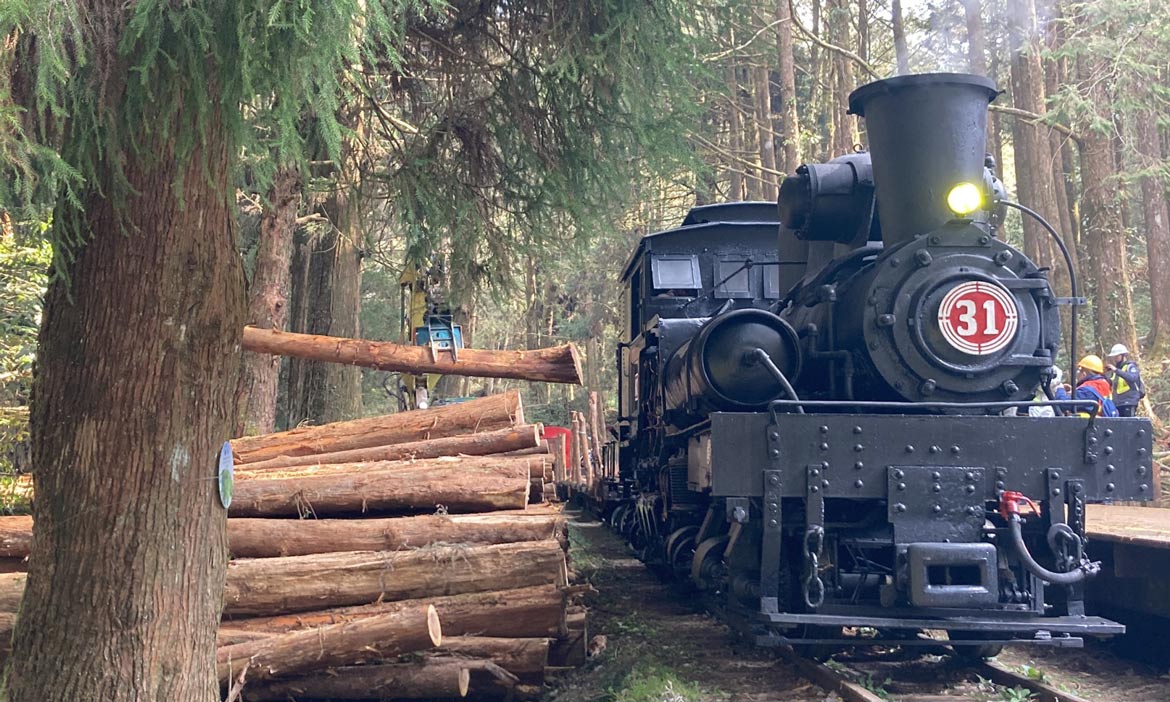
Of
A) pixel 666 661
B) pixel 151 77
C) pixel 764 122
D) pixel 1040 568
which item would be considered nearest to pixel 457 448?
pixel 666 661

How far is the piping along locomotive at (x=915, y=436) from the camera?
5758 mm

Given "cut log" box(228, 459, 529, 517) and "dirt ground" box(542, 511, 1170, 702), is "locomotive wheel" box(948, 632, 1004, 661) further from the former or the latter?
"cut log" box(228, 459, 529, 517)

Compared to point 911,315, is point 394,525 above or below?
below

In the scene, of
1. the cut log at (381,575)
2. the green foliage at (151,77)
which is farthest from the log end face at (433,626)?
the green foliage at (151,77)

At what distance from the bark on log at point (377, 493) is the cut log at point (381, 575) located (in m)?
0.44

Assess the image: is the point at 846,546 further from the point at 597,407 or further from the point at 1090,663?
the point at 597,407

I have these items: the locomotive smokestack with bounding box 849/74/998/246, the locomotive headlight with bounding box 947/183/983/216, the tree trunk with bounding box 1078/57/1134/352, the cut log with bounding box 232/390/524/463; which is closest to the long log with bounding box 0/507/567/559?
the cut log with bounding box 232/390/524/463

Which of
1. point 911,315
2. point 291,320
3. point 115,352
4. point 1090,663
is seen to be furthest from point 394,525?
point 291,320

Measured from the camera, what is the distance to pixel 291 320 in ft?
55.1

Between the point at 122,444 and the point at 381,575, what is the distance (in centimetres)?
224

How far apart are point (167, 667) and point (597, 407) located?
19023 mm

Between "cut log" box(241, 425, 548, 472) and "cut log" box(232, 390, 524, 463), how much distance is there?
0.82 ft

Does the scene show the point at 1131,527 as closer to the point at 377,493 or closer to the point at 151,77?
the point at 377,493

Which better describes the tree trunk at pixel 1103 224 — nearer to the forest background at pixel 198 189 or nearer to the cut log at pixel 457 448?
the forest background at pixel 198 189
